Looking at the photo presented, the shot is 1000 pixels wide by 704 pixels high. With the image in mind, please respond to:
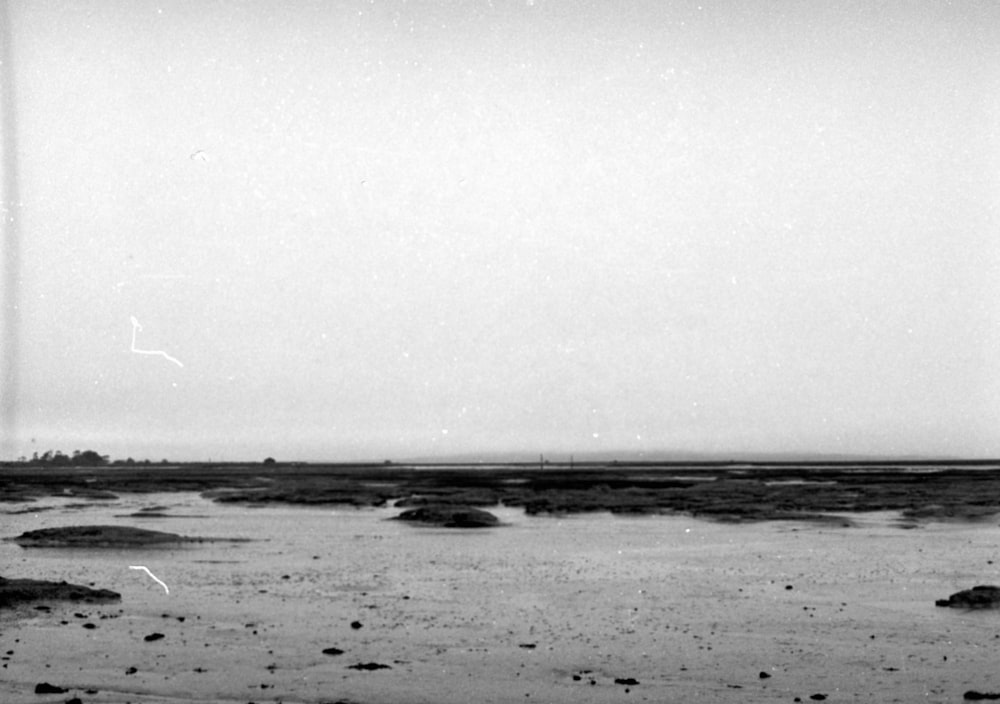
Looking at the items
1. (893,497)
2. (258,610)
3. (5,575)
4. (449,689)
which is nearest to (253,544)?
(5,575)

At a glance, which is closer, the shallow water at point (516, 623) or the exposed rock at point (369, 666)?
the shallow water at point (516, 623)

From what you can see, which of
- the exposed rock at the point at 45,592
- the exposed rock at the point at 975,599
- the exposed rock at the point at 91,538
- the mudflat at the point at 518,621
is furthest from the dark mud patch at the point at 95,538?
the exposed rock at the point at 975,599

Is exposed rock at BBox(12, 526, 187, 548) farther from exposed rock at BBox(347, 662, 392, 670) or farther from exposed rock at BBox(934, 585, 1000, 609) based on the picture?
exposed rock at BBox(934, 585, 1000, 609)

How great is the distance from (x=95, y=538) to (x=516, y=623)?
22009mm

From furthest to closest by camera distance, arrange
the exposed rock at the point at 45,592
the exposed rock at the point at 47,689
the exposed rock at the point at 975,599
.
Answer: the exposed rock at the point at 45,592 < the exposed rock at the point at 975,599 < the exposed rock at the point at 47,689

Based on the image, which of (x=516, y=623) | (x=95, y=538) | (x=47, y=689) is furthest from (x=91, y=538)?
(x=47, y=689)

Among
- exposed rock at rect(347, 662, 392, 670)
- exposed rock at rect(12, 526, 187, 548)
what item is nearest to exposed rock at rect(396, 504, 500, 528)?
exposed rock at rect(12, 526, 187, 548)

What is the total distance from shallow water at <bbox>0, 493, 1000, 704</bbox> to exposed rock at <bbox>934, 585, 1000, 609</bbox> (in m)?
0.42

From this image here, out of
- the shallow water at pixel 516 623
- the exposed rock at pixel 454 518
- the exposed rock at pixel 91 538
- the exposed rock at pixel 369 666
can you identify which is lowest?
the exposed rock at pixel 454 518

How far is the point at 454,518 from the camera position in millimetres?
49500

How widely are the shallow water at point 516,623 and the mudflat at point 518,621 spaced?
0.07m

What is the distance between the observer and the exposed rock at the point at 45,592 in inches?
887

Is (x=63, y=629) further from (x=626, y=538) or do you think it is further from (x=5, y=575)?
(x=626, y=538)

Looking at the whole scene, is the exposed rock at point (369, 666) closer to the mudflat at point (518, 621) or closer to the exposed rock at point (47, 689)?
the mudflat at point (518, 621)
